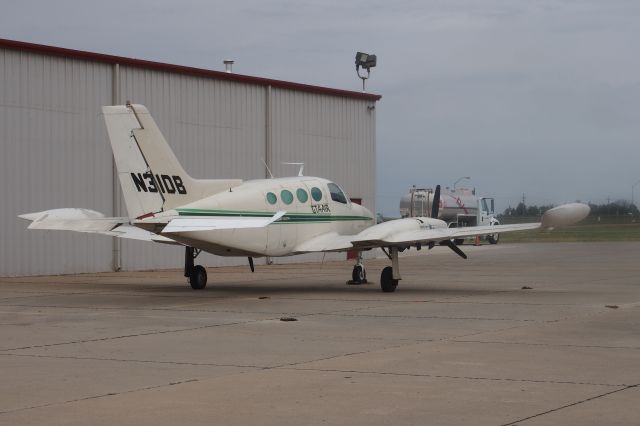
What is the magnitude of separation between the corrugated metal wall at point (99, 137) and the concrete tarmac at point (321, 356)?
7400 mm

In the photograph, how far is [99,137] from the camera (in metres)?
34.3

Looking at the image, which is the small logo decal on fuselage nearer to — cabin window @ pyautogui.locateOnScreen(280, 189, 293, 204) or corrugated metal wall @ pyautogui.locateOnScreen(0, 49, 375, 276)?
cabin window @ pyautogui.locateOnScreen(280, 189, 293, 204)

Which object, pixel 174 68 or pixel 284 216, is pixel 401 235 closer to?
pixel 284 216

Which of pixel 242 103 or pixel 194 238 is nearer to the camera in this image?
pixel 194 238

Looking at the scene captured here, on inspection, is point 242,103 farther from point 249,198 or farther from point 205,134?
point 249,198

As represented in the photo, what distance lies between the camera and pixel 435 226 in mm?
24766

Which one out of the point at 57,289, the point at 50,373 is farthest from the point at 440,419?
the point at 57,289

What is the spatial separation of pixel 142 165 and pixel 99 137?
1290 cm

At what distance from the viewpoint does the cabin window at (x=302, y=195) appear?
24.7m

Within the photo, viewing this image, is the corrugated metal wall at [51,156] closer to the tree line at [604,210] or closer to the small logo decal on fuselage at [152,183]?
the small logo decal on fuselage at [152,183]

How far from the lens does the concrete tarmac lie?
9.14 m

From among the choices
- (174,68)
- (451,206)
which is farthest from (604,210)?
(174,68)

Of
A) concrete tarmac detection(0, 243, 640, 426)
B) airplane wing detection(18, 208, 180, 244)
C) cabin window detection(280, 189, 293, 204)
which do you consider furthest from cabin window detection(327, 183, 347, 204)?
airplane wing detection(18, 208, 180, 244)

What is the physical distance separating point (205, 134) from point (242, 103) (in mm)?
2438
